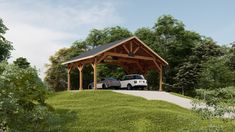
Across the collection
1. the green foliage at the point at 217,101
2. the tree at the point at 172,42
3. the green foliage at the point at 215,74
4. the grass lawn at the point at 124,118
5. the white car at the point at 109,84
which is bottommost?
the grass lawn at the point at 124,118

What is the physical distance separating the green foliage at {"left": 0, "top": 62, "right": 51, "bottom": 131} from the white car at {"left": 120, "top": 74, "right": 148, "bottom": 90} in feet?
77.5

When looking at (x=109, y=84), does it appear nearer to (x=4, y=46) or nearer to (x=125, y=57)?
(x=125, y=57)

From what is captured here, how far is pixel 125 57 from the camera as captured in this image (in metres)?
35.5

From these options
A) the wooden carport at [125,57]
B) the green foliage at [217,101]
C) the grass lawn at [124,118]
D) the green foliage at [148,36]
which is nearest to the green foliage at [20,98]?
the grass lawn at [124,118]

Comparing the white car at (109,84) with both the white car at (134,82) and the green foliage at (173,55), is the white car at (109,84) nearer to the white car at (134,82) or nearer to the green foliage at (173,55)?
the white car at (134,82)

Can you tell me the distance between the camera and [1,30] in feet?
69.4

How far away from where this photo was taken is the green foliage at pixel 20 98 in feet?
33.7

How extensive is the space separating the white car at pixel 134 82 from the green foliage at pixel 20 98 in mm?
23607

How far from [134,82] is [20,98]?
81.0 feet

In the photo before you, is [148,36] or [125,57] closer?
[125,57]

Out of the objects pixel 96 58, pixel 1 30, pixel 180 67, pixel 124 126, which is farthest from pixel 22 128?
pixel 180 67

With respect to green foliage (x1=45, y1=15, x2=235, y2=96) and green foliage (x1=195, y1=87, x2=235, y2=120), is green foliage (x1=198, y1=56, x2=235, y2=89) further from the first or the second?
green foliage (x1=195, y1=87, x2=235, y2=120)

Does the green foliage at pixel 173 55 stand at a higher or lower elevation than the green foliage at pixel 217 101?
higher

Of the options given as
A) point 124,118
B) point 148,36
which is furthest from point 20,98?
point 148,36
